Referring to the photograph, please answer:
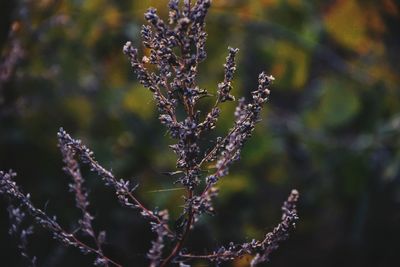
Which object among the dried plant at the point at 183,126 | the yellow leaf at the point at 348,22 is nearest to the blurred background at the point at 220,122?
the yellow leaf at the point at 348,22

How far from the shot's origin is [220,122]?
195 inches

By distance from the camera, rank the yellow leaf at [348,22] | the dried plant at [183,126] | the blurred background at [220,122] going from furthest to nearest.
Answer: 1. the blurred background at [220,122]
2. the yellow leaf at [348,22]
3. the dried plant at [183,126]

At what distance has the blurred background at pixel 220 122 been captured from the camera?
417 centimetres

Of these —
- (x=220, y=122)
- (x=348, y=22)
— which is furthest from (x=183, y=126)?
(x=220, y=122)

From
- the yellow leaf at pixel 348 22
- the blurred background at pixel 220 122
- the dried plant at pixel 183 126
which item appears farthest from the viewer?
the blurred background at pixel 220 122

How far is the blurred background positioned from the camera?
4.17 meters

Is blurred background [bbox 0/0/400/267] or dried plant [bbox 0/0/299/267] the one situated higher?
blurred background [bbox 0/0/400/267]

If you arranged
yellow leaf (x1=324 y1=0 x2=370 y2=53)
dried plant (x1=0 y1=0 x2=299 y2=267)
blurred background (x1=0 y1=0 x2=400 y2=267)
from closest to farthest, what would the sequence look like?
dried plant (x1=0 y1=0 x2=299 y2=267)
yellow leaf (x1=324 y1=0 x2=370 y2=53)
blurred background (x1=0 y1=0 x2=400 y2=267)

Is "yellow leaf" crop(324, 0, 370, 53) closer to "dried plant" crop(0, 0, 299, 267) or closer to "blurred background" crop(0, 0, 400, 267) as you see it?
"blurred background" crop(0, 0, 400, 267)

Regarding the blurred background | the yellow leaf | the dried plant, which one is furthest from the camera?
the blurred background

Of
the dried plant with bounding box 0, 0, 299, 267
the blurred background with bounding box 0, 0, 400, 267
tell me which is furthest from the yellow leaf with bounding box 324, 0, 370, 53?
the dried plant with bounding box 0, 0, 299, 267

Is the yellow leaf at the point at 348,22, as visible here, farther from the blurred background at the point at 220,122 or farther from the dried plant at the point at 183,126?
the dried plant at the point at 183,126

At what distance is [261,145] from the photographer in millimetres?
4738

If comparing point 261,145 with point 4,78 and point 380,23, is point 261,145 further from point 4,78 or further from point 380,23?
point 4,78
